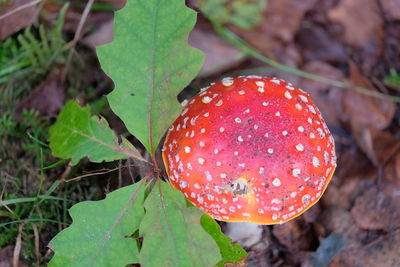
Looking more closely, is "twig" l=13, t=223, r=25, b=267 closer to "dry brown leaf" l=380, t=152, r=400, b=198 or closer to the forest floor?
the forest floor

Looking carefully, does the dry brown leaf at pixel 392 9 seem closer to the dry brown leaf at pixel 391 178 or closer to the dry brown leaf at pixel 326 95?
the dry brown leaf at pixel 326 95

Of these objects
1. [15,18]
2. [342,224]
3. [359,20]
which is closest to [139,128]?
[15,18]

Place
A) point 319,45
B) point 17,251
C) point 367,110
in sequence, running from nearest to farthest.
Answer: point 17,251 → point 367,110 → point 319,45

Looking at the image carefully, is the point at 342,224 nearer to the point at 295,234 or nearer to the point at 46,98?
the point at 295,234

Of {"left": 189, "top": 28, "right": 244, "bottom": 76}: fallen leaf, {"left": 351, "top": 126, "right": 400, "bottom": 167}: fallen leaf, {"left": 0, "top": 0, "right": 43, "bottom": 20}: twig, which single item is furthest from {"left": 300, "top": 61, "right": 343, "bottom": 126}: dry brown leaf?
{"left": 0, "top": 0, "right": 43, "bottom": 20}: twig

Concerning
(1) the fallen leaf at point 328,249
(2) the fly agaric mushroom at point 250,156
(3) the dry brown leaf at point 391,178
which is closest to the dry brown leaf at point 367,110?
(3) the dry brown leaf at point 391,178

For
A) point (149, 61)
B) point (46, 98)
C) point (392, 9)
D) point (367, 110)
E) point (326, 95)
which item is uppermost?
point (149, 61)
